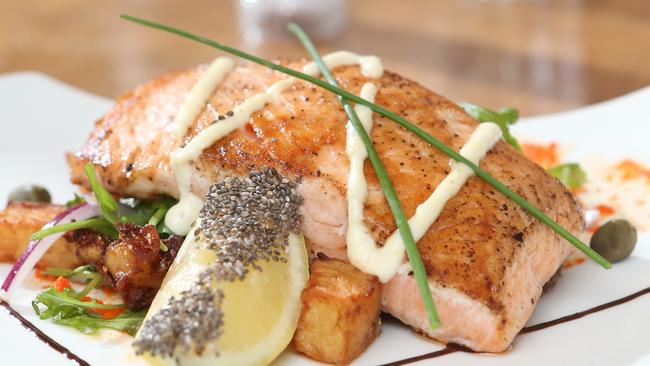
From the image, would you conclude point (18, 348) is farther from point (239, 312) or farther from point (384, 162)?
point (384, 162)

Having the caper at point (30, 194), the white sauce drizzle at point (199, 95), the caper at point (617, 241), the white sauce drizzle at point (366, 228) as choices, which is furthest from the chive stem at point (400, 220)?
the caper at point (30, 194)

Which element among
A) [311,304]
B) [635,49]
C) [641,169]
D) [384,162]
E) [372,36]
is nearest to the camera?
[311,304]

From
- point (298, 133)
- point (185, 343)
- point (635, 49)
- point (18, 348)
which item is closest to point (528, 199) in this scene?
point (298, 133)

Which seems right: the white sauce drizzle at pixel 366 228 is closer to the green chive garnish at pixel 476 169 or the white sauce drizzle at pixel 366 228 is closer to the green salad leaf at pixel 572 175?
the green chive garnish at pixel 476 169

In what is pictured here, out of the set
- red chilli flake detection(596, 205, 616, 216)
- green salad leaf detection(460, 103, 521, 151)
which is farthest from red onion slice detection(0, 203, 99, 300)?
red chilli flake detection(596, 205, 616, 216)

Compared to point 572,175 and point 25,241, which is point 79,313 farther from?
point 572,175
